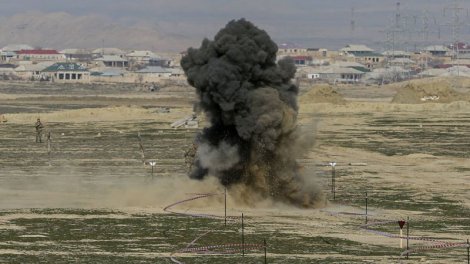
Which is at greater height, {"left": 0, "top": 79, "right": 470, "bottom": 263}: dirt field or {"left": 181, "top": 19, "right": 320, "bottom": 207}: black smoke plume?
{"left": 181, "top": 19, "right": 320, "bottom": 207}: black smoke plume

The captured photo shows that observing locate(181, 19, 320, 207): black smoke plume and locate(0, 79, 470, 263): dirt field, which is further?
locate(181, 19, 320, 207): black smoke plume

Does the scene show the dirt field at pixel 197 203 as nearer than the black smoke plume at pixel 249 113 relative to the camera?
Yes

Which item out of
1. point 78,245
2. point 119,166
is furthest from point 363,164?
point 78,245

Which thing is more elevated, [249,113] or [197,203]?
[249,113]

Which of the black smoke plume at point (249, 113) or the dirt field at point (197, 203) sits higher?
the black smoke plume at point (249, 113)

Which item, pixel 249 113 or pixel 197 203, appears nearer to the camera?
pixel 249 113
